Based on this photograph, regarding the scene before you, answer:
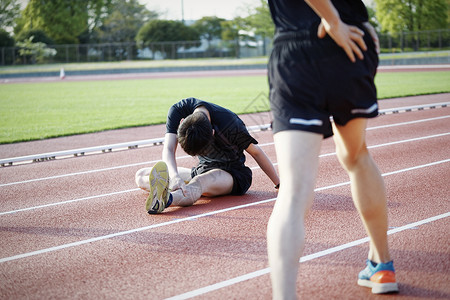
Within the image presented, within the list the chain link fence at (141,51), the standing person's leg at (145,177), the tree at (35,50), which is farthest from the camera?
the chain link fence at (141,51)

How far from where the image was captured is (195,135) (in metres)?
5.22

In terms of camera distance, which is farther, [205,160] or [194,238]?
[205,160]

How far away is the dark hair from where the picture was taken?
17.1 feet

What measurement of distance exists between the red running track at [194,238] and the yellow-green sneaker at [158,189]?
0.37 feet

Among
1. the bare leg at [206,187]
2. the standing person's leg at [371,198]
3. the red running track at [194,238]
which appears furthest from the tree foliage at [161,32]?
the standing person's leg at [371,198]

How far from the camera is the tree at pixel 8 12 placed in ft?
237

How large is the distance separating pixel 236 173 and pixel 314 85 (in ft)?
11.1

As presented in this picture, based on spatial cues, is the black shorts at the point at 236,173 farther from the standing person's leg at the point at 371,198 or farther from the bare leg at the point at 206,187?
the standing person's leg at the point at 371,198

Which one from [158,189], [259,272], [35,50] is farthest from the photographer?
[35,50]

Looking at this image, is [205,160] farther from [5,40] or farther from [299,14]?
[5,40]

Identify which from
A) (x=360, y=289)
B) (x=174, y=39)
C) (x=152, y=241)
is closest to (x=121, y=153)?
(x=152, y=241)

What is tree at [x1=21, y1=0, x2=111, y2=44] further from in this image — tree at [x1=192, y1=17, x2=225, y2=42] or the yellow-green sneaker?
the yellow-green sneaker

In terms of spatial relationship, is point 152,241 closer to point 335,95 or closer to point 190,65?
point 335,95

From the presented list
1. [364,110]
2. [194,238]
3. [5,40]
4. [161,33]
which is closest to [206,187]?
[194,238]
